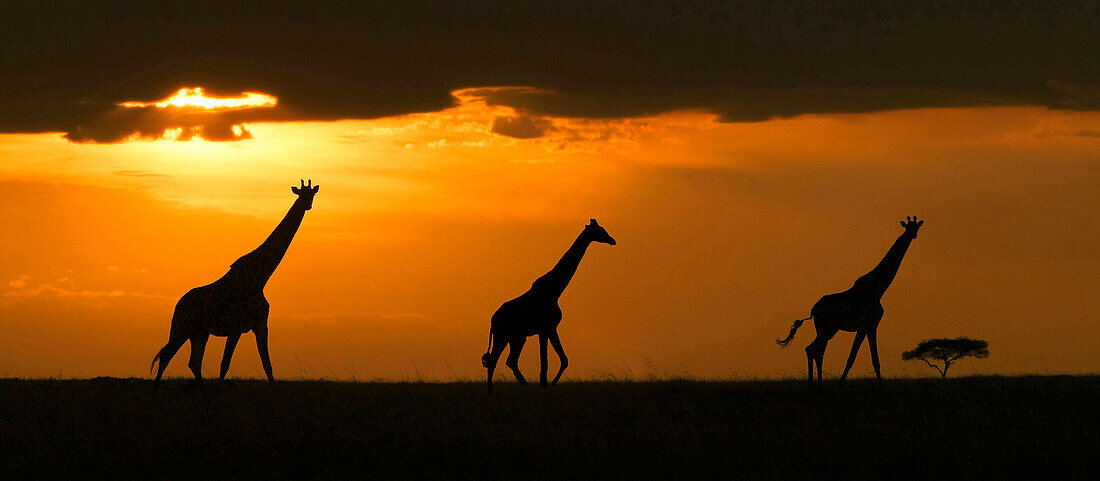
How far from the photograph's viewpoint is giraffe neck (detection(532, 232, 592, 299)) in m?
25.3

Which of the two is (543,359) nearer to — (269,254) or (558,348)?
(558,348)

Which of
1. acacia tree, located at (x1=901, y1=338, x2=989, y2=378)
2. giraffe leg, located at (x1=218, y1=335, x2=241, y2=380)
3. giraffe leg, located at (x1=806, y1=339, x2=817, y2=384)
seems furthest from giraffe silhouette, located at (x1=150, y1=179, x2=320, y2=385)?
acacia tree, located at (x1=901, y1=338, x2=989, y2=378)

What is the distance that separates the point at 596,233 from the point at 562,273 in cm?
123

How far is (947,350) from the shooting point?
55688 mm

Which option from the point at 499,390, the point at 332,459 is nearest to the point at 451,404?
the point at 499,390

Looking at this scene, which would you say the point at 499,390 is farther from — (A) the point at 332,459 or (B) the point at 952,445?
(B) the point at 952,445

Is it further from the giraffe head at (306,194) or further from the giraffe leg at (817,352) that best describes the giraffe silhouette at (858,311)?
the giraffe head at (306,194)

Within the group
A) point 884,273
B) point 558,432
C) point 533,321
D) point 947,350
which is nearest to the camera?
point 558,432

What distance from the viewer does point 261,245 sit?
27.4 m

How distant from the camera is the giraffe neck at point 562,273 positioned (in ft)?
82.9

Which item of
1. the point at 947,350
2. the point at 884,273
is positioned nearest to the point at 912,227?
the point at 884,273

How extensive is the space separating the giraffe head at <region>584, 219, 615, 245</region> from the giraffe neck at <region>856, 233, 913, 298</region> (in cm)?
515

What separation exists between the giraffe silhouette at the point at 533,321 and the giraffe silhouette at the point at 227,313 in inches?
196

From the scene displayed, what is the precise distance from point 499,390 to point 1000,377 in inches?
473
